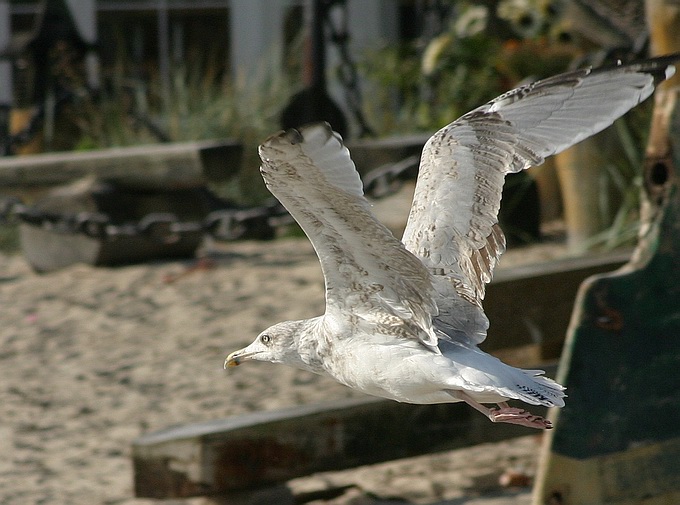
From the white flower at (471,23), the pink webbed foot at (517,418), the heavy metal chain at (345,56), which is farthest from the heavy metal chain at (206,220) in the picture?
the white flower at (471,23)

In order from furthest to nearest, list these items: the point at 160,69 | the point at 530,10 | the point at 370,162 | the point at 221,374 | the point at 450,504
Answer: the point at 160,69, the point at 530,10, the point at 370,162, the point at 221,374, the point at 450,504

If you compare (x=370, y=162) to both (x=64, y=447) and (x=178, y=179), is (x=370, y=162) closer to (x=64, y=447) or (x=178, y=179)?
(x=178, y=179)

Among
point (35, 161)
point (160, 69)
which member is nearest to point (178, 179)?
point (35, 161)

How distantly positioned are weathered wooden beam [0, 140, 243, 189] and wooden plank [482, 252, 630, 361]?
2.26 meters

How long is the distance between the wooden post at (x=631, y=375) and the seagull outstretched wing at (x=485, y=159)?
1.29ft

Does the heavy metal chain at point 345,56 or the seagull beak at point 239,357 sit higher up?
the heavy metal chain at point 345,56

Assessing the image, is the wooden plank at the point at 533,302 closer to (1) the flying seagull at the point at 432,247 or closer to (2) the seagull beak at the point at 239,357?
(1) the flying seagull at the point at 432,247

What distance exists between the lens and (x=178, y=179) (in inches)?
247

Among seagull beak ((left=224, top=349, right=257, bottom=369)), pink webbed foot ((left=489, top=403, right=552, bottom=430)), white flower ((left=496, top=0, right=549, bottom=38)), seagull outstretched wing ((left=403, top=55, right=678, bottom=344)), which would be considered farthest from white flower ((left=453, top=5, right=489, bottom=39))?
pink webbed foot ((left=489, top=403, right=552, bottom=430))

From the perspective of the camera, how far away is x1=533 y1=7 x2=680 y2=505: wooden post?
3.30 meters

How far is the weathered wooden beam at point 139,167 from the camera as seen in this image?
6031mm

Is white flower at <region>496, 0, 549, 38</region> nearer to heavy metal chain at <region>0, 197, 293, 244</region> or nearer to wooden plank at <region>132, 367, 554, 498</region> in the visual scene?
heavy metal chain at <region>0, 197, 293, 244</region>

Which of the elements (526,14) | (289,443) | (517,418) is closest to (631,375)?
(517,418)

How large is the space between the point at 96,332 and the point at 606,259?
107 inches
